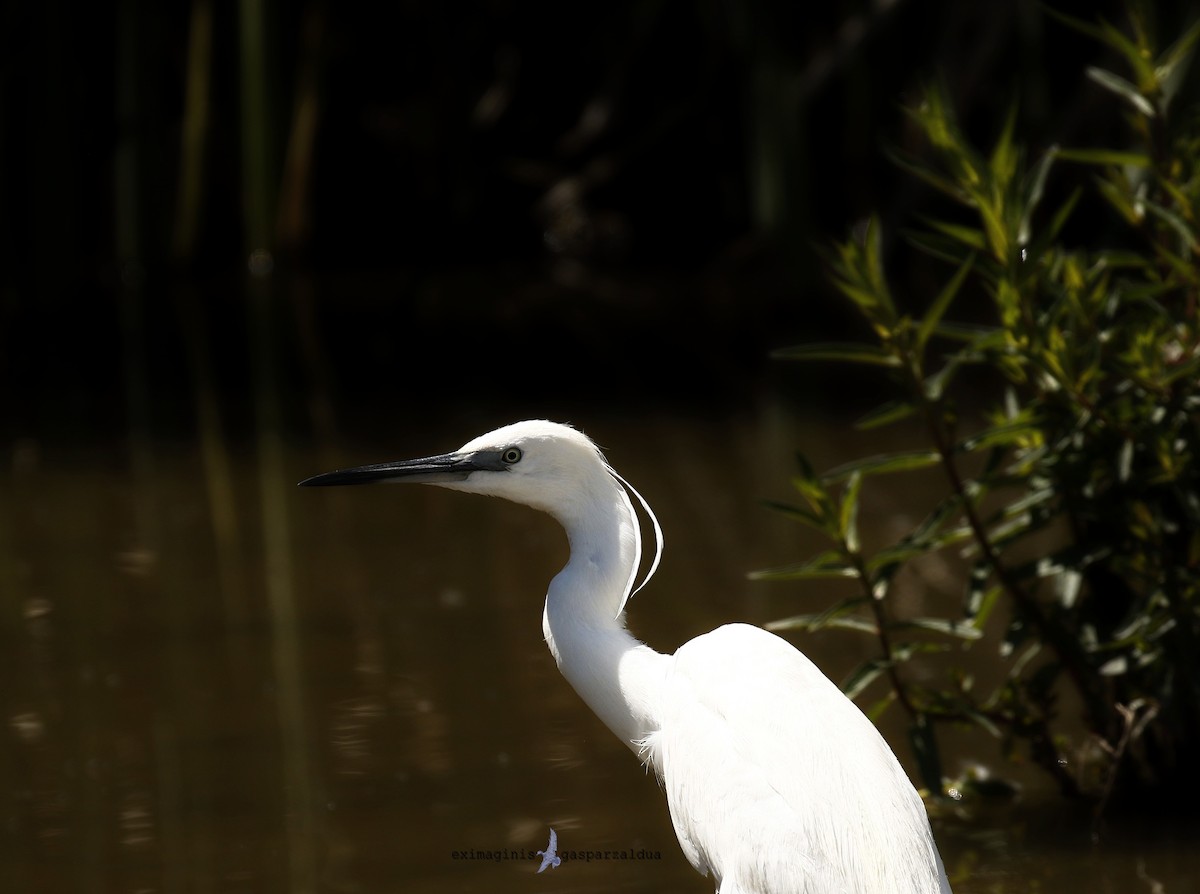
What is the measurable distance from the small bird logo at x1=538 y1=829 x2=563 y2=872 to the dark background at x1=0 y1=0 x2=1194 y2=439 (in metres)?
4.03

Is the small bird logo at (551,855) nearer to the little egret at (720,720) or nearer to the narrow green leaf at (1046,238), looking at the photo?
the little egret at (720,720)

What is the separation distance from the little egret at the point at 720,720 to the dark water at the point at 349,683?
45cm

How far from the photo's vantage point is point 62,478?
19.7 feet

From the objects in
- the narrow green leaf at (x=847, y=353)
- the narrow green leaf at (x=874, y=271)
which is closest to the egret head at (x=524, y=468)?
the narrow green leaf at (x=847, y=353)

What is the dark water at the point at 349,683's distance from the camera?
3.06m

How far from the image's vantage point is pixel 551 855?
3045 millimetres

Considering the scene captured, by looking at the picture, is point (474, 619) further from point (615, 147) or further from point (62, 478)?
point (615, 147)

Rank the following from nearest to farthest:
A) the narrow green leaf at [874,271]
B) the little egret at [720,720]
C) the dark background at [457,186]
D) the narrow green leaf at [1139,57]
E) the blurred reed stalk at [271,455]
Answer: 1. the little egret at [720,720]
2. the narrow green leaf at [874,271]
3. the narrow green leaf at [1139,57]
4. the blurred reed stalk at [271,455]
5. the dark background at [457,186]

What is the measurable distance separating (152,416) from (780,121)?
415cm

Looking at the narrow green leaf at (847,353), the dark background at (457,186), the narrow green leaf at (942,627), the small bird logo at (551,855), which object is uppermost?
the dark background at (457,186)

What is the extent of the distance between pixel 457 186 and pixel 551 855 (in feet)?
30.6

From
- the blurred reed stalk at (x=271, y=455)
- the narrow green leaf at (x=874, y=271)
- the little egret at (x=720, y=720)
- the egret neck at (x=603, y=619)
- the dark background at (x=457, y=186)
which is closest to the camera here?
the little egret at (x=720, y=720)

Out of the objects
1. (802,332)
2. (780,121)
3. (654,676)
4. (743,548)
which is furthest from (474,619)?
(780,121)

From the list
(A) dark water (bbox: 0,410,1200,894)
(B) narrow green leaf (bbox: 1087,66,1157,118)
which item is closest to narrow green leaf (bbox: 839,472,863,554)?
(A) dark water (bbox: 0,410,1200,894)
